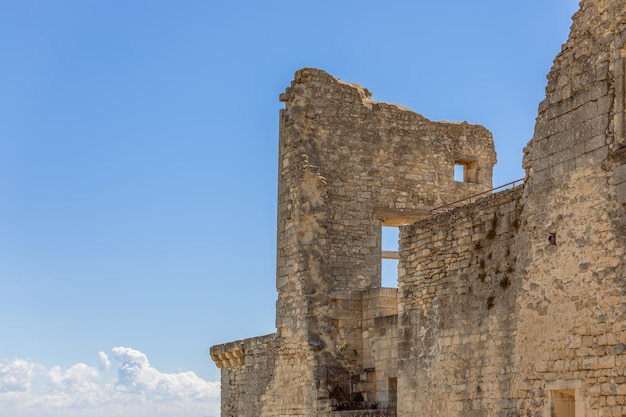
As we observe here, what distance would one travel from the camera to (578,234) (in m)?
11.5

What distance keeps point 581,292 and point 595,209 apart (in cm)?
90

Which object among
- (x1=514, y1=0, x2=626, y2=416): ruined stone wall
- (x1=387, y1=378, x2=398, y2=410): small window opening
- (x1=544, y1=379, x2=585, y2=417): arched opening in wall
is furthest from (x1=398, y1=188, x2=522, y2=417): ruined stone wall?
(x1=387, y1=378, x2=398, y2=410): small window opening

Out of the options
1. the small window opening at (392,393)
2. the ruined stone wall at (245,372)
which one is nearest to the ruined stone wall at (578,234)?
the small window opening at (392,393)

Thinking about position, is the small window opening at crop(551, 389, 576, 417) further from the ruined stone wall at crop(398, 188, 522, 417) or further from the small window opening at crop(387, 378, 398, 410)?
the small window opening at crop(387, 378, 398, 410)

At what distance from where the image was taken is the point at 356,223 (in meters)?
17.7

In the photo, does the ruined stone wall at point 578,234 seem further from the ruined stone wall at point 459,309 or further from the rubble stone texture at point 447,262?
the ruined stone wall at point 459,309

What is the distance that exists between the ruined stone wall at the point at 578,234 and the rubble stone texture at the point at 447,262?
0.02 m

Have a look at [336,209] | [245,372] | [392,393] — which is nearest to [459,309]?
[392,393]

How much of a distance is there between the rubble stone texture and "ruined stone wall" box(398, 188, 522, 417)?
0.03 meters

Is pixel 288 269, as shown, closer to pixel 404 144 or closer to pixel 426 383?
pixel 404 144

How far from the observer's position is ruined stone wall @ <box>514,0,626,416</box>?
10.9 metres

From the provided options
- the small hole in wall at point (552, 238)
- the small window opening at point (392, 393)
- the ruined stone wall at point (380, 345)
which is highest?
the small hole in wall at point (552, 238)

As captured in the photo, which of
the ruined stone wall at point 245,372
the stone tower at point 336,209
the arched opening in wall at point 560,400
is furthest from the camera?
the ruined stone wall at point 245,372

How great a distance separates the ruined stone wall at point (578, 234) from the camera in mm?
10945
